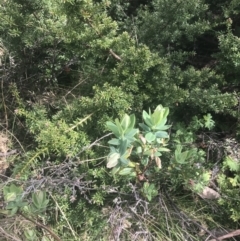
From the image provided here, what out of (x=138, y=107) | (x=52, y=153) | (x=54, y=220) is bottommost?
(x=54, y=220)

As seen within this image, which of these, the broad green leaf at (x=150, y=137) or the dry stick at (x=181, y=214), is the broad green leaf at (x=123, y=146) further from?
the dry stick at (x=181, y=214)

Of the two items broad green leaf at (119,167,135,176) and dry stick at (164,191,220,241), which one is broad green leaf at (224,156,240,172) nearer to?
dry stick at (164,191,220,241)

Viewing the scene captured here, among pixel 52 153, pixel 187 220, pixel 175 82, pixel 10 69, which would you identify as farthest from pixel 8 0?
pixel 187 220

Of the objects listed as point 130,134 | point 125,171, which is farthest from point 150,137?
point 125,171

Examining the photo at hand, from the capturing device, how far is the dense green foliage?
5.81ft

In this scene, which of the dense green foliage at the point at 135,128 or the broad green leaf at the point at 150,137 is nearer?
the broad green leaf at the point at 150,137

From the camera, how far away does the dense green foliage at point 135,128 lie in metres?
1.77

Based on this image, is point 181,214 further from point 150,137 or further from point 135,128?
point 150,137

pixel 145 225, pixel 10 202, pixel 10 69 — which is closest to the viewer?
pixel 10 202

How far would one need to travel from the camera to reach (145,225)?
6.15 ft

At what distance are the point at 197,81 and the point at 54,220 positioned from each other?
1015mm

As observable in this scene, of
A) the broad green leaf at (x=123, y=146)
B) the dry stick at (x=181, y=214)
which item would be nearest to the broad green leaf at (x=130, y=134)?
the broad green leaf at (x=123, y=146)

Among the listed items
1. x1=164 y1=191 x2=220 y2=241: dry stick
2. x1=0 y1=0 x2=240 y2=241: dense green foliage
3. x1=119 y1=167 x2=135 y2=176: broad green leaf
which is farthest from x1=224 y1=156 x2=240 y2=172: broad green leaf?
x1=119 y1=167 x2=135 y2=176: broad green leaf

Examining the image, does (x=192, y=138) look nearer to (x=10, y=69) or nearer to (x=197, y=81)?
(x=197, y=81)
